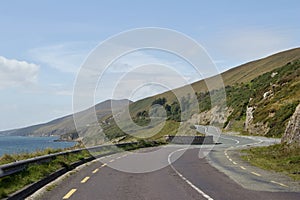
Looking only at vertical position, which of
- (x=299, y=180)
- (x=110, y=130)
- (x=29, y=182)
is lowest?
(x=299, y=180)

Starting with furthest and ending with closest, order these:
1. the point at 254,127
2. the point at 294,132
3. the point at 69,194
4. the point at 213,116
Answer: the point at 213,116 → the point at 254,127 → the point at 294,132 → the point at 69,194

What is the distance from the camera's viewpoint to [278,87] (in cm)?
7856

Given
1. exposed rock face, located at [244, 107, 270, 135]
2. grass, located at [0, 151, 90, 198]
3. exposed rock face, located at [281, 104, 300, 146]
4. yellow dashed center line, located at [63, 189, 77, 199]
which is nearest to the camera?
yellow dashed center line, located at [63, 189, 77, 199]

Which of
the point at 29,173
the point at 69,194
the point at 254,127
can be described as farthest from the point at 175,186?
the point at 254,127

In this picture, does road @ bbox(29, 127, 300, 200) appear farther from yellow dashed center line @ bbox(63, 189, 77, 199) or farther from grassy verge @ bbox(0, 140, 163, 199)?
grassy verge @ bbox(0, 140, 163, 199)

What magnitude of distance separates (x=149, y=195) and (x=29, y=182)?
4048mm

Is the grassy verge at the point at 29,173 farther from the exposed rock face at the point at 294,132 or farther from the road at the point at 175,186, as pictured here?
the exposed rock face at the point at 294,132

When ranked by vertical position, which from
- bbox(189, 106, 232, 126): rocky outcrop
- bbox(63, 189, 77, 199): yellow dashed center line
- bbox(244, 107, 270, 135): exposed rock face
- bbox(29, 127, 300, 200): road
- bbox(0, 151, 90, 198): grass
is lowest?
bbox(29, 127, 300, 200): road

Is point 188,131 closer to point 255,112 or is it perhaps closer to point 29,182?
point 255,112

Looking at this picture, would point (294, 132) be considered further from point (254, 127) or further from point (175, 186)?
point (254, 127)

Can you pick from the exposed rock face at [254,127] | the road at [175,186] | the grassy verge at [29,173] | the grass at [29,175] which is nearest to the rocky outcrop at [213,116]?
the exposed rock face at [254,127]

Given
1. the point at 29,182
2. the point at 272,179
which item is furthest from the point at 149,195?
the point at 272,179

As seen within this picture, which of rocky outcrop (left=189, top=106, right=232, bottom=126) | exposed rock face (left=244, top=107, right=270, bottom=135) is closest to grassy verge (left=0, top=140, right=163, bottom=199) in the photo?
exposed rock face (left=244, top=107, right=270, bottom=135)

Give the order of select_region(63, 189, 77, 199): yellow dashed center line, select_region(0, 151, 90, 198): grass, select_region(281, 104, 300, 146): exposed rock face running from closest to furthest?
select_region(63, 189, 77, 199): yellow dashed center line < select_region(0, 151, 90, 198): grass < select_region(281, 104, 300, 146): exposed rock face
